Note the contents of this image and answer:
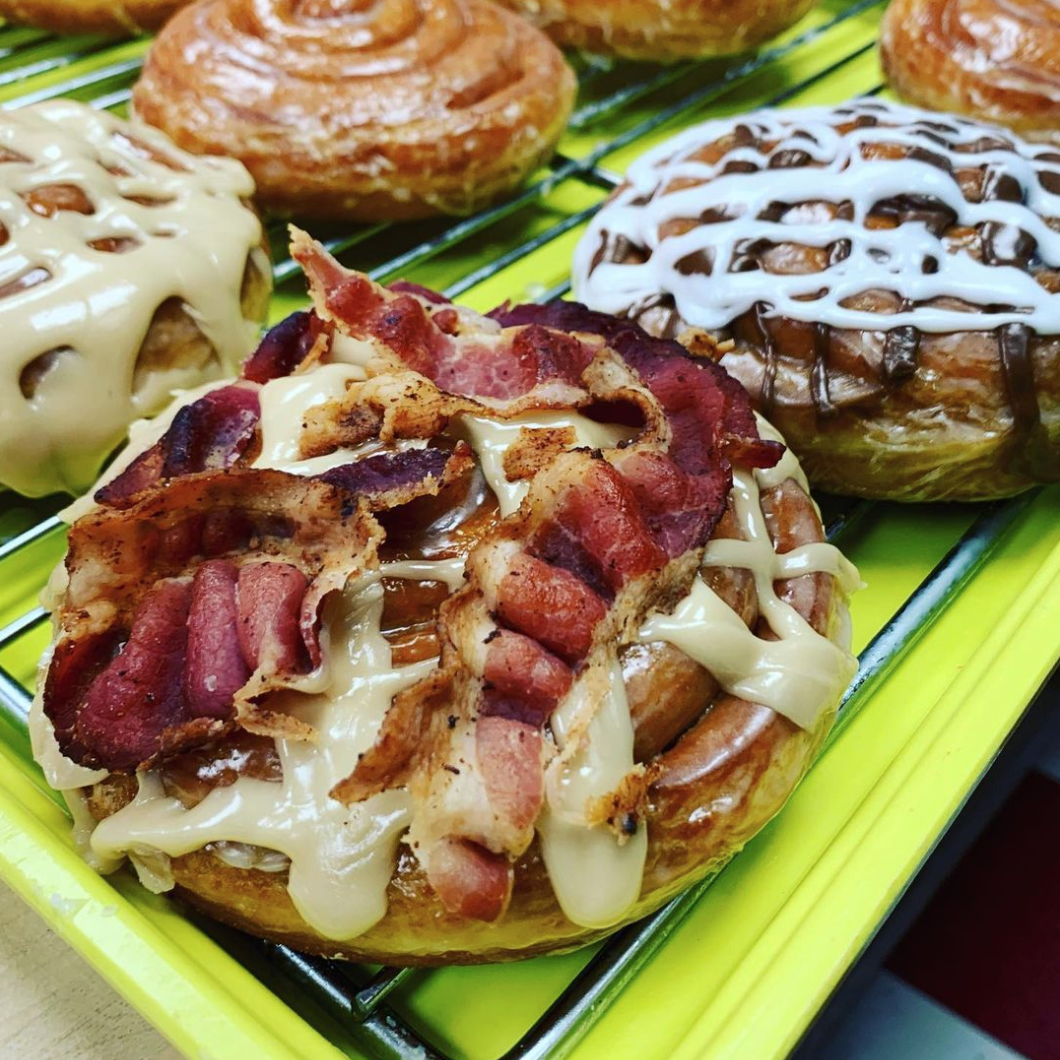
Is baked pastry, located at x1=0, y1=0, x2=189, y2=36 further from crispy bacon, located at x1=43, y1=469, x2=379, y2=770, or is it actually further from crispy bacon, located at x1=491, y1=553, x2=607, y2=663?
crispy bacon, located at x1=491, y1=553, x2=607, y2=663

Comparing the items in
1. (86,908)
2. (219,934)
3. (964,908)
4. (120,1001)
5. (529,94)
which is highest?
(529,94)

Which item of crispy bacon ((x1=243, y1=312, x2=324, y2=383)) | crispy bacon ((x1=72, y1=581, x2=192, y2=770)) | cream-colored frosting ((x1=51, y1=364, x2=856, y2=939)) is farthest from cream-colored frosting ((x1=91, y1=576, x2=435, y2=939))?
crispy bacon ((x1=243, y1=312, x2=324, y2=383))

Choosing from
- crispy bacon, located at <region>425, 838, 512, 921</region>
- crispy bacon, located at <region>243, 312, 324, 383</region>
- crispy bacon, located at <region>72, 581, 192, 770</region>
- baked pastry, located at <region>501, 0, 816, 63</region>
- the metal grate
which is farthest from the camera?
baked pastry, located at <region>501, 0, 816, 63</region>

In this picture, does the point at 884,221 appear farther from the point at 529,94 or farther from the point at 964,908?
the point at 964,908

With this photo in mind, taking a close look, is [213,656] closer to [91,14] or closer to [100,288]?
[100,288]

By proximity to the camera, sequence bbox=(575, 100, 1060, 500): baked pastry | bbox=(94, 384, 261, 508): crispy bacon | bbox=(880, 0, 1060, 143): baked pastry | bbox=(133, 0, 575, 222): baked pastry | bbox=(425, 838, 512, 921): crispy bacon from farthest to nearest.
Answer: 1. bbox=(880, 0, 1060, 143): baked pastry
2. bbox=(133, 0, 575, 222): baked pastry
3. bbox=(575, 100, 1060, 500): baked pastry
4. bbox=(94, 384, 261, 508): crispy bacon
5. bbox=(425, 838, 512, 921): crispy bacon

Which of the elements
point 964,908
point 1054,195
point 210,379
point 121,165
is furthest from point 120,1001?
point 1054,195

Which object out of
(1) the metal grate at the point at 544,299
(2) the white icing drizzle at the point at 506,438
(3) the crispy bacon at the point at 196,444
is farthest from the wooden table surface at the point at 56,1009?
(2) the white icing drizzle at the point at 506,438
